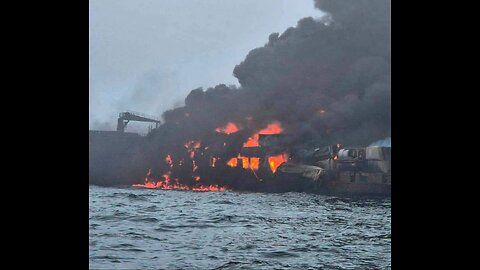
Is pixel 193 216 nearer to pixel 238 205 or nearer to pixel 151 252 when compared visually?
pixel 238 205

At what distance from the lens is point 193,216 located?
74750mm
